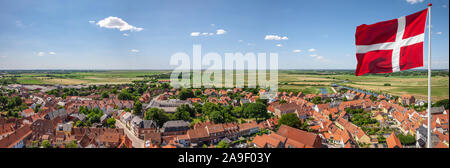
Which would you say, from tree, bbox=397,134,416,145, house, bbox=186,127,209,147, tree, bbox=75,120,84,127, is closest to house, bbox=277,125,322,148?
house, bbox=186,127,209,147

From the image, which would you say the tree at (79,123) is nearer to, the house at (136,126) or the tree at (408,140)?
the house at (136,126)

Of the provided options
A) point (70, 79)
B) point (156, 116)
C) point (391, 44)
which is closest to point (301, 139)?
point (391, 44)

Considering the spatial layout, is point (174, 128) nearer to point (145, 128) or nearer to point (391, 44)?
point (145, 128)

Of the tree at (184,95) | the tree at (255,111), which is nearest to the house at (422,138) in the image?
the tree at (255,111)

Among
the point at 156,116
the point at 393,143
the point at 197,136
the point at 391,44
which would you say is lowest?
the point at 197,136
